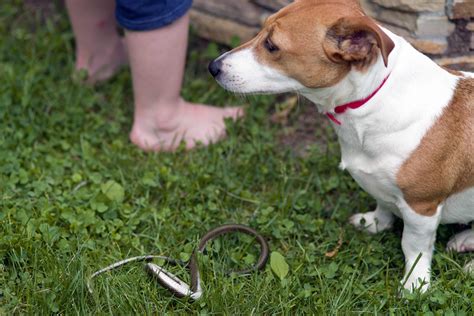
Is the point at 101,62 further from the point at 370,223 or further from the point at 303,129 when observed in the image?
the point at 370,223

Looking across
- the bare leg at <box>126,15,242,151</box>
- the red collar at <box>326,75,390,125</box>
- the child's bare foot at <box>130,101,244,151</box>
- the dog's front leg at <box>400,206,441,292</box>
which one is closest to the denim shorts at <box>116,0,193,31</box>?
the bare leg at <box>126,15,242,151</box>

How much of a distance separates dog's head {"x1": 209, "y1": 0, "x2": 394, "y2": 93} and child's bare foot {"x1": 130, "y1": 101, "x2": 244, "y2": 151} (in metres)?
1.01

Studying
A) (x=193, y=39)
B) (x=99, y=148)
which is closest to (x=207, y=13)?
(x=193, y=39)

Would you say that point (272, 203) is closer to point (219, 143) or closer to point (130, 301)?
point (219, 143)

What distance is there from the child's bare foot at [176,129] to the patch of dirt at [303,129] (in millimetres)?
271

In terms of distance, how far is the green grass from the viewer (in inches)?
113

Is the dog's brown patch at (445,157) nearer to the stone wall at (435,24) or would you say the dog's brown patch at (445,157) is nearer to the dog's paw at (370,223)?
the dog's paw at (370,223)

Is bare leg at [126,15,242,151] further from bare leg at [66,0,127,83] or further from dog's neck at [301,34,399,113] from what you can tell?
dog's neck at [301,34,399,113]

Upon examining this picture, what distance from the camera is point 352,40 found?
2.66 m

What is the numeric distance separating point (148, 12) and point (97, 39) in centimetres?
95

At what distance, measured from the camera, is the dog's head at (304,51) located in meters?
2.67

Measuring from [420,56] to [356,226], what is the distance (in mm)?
902

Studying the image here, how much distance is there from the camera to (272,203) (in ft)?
11.5

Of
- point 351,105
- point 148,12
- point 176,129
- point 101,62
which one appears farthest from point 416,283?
point 101,62
